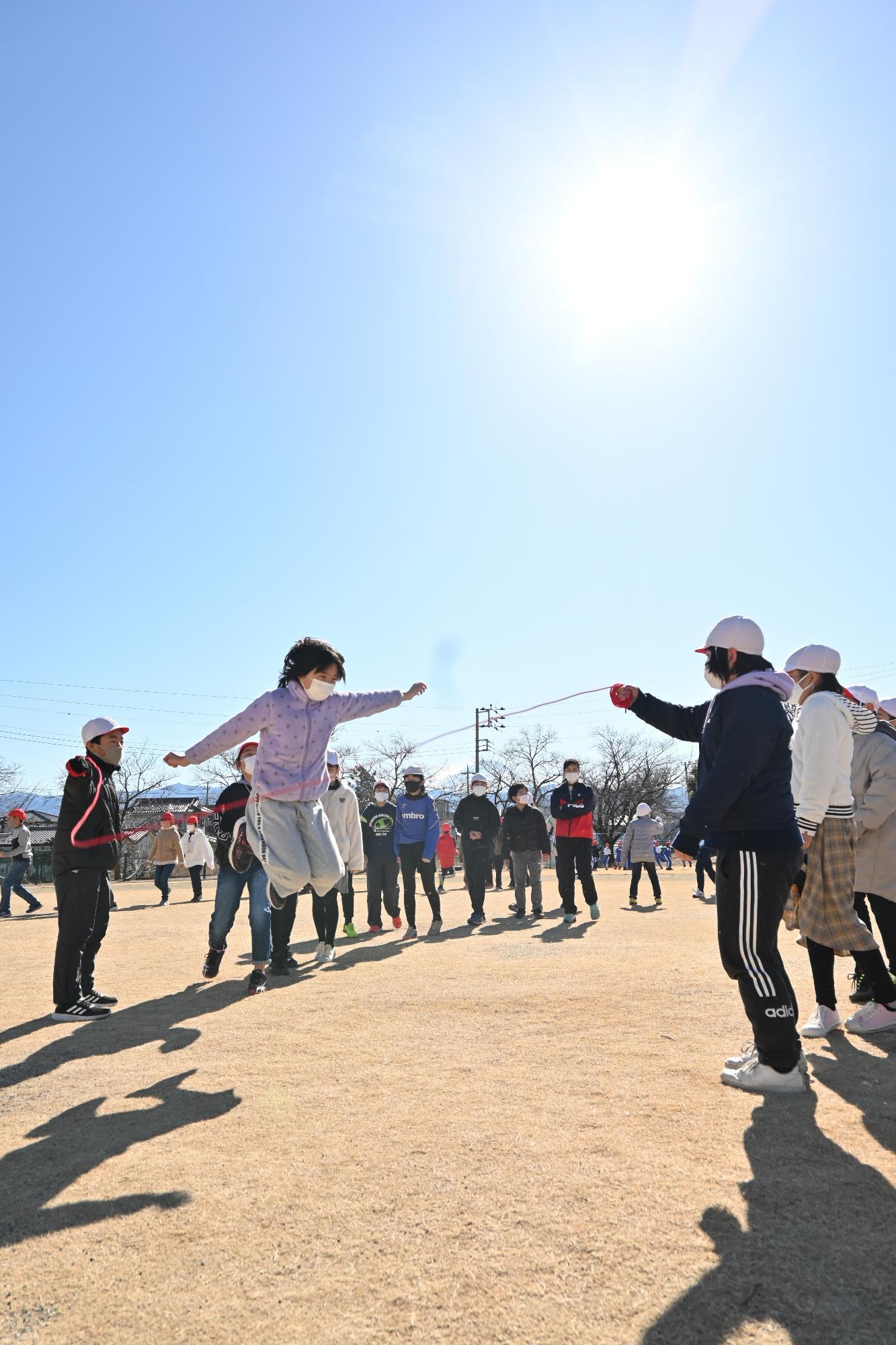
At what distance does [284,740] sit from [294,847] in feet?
2.07

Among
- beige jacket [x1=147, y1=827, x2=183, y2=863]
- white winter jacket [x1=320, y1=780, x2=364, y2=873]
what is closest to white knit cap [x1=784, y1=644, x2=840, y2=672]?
white winter jacket [x1=320, y1=780, x2=364, y2=873]

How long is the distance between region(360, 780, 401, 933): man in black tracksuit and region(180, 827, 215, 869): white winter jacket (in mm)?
8491

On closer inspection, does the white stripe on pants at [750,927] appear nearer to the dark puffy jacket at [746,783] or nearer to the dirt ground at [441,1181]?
the dark puffy jacket at [746,783]

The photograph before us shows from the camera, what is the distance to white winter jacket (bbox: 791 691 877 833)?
14.2 feet

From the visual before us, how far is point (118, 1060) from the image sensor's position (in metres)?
4.34

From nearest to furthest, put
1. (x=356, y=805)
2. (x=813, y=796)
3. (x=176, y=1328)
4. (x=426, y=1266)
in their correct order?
(x=176, y=1328) → (x=426, y=1266) → (x=813, y=796) → (x=356, y=805)

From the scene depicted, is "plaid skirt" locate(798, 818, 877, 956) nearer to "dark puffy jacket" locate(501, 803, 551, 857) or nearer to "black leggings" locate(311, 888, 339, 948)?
"black leggings" locate(311, 888, 339, 948)

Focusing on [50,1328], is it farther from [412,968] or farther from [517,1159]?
[412,968]

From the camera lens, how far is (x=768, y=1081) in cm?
353

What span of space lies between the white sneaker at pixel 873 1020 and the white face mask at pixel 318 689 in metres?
3.54

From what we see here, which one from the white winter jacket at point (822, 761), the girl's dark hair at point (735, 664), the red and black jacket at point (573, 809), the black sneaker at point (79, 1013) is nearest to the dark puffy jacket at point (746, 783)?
the girl's dark hair at point (735, 664)

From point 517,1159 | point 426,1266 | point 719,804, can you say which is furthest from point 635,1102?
point 426,1266

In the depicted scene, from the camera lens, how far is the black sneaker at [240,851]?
618 centimetres

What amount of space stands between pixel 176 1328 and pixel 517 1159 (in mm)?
1241
